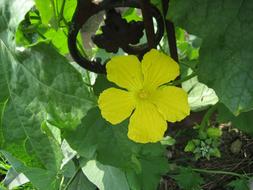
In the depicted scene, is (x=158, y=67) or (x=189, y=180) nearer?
(x=158, y=67)

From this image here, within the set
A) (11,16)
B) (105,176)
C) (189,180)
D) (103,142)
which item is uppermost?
(11,16)

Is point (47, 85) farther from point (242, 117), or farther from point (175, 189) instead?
point (175, 189)

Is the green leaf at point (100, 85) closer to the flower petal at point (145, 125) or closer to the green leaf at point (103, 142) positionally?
the green leaf at point (103, 142)

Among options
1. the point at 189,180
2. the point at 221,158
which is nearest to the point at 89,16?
the point at 189,180

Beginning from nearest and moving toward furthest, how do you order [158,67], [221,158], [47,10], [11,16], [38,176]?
1. [11,16]
2. [158,67]
3. [47,10]
4. [38,176]
5. [221,158]

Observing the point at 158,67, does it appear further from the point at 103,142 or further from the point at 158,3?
the point at 103,142

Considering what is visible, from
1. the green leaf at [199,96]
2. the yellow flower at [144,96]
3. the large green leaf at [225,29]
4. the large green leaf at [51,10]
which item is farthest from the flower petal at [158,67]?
the green leaf at [199,96]

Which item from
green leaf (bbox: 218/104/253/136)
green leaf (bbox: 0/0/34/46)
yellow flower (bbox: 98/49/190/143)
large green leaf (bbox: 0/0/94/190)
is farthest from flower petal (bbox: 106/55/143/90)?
green leaf (bbox: 218/104/253/136)
